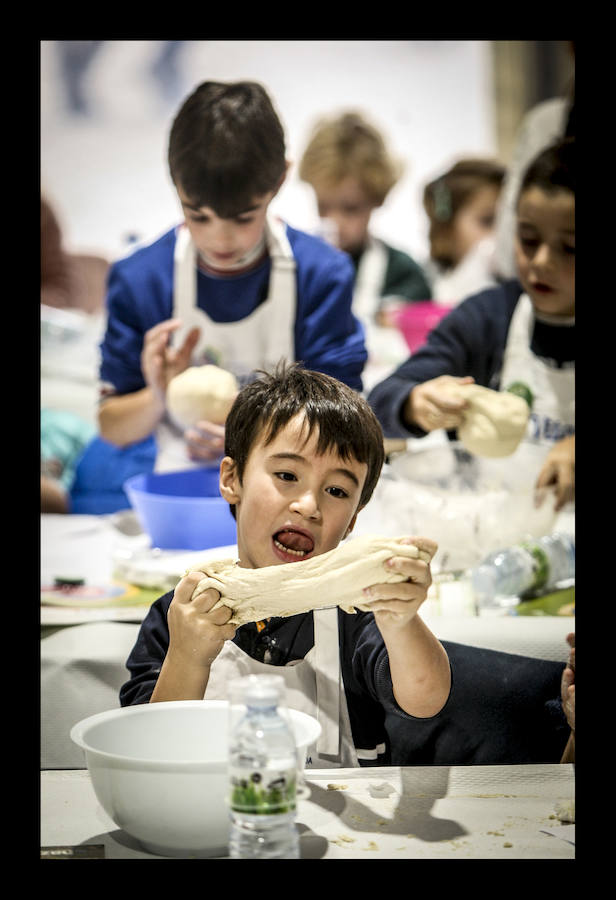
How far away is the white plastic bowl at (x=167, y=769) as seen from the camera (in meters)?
0.72

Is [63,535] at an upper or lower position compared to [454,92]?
lower

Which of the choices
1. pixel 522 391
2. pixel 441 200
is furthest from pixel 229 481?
pixel 441 200

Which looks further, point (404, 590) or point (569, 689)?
point (569, 689)

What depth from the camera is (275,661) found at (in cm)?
89

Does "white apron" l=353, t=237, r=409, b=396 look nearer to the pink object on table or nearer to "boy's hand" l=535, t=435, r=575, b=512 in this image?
the pink object on table

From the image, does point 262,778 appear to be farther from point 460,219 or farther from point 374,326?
point 460,219

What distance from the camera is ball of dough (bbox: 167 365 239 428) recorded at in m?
1.03

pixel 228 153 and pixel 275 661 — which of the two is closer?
pixel 275 661

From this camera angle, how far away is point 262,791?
2.28ft

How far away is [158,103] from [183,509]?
44cm
